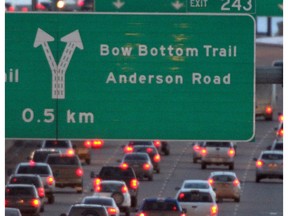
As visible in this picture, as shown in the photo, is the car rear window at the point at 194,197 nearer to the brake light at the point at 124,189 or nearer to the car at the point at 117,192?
the car at the point at 117,192

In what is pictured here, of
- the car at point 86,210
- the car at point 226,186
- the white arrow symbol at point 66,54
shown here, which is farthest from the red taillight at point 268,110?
the white arrow symbol at point 66,54

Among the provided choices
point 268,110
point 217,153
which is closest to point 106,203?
point 217,153

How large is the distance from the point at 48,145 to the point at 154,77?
58766mm

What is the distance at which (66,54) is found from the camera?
20844 mm

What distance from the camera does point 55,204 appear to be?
59.8m

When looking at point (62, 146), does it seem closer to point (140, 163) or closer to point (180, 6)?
point (140, 163)

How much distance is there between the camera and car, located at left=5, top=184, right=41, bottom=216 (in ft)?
169

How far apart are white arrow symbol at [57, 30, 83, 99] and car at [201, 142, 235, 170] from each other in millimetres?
58327

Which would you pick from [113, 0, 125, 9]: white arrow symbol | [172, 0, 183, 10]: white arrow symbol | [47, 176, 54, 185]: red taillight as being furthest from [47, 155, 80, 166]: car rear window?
[172, 0, 183, 10]: white arrow symbol

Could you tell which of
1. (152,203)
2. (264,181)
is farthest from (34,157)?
(152,203)

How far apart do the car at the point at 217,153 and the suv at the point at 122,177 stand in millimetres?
17677

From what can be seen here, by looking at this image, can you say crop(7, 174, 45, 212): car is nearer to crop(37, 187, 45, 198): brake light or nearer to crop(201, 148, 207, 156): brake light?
crop(37, 187, 45, 198): brake light

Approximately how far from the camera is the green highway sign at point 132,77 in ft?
68.7

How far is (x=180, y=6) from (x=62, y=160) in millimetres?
34154
